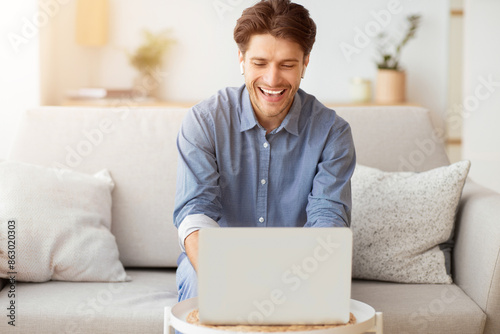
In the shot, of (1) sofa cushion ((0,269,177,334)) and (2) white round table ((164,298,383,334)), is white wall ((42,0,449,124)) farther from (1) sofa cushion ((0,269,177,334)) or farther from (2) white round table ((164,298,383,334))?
(2) white round table ((164,298,383,334))

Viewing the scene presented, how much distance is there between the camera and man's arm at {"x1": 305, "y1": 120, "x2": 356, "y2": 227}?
1.76m

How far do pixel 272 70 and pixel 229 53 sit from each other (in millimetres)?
2986

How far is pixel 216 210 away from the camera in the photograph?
179 cm

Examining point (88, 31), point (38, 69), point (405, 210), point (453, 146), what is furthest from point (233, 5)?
point (405, 210)

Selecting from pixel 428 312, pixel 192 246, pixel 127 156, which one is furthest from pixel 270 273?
pixel 127 156

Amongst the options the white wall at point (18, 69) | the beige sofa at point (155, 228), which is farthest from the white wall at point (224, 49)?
the beige sofa at point (155, 228)

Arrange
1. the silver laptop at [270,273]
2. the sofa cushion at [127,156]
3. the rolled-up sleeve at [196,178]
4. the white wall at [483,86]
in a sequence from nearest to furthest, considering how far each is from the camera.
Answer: the silver laptop at [270,273]
the rolled-up sleeve at [196,178]
the sofa cushion at [127,156]
the white wall at [483,86]

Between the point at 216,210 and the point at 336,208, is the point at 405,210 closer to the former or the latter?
the point at 336,208

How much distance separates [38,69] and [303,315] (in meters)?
3.29

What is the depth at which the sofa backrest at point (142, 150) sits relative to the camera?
7.45 feet

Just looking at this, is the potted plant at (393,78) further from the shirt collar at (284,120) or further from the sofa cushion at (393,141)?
the shirt collar at (284,120)

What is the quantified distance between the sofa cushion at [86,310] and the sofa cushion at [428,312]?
613 millimetres

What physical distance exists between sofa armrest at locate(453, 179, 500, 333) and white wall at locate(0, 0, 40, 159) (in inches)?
111

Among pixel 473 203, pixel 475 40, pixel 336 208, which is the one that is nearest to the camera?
pixel 336 208
